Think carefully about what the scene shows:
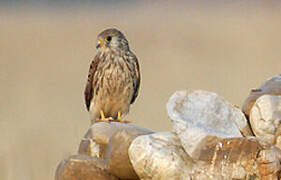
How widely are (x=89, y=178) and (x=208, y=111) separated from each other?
729mm

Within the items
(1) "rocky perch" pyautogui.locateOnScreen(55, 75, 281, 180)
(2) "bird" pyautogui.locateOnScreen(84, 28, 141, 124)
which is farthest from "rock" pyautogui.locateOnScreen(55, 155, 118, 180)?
(2) "bird" pyautogui.locateOnScreen(84, 28, 141, 124)

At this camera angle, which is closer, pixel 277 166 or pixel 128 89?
pixel 277 166

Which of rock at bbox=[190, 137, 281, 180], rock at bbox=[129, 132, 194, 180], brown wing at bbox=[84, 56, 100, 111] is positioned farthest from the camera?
brown wing at bbox=[84, 56, 100, 111]

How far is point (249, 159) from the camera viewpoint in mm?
2182

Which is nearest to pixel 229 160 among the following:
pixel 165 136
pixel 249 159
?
pixel 249 159

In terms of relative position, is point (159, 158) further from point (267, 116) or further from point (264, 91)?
point (264, 91)

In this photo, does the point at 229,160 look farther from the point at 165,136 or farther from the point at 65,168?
the point at 65,168

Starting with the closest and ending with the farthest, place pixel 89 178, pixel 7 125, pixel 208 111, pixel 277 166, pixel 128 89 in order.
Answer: pixel 277 166 < pixel 208 111 < pixel 89 178 < pixel 128 89 < pixel 7 125

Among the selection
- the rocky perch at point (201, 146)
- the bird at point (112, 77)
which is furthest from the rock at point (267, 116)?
the bird at point (112, 77)

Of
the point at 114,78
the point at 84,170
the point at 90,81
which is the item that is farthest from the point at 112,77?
the point at 84,170

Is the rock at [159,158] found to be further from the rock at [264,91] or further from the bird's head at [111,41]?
the bird's head at [111,41]

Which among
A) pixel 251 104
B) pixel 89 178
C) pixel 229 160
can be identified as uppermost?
pixel 251 104

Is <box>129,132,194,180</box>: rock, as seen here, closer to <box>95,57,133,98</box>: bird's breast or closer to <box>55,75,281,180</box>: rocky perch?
<box>55,75,281,180</box>: rocky perch

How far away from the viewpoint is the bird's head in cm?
342
